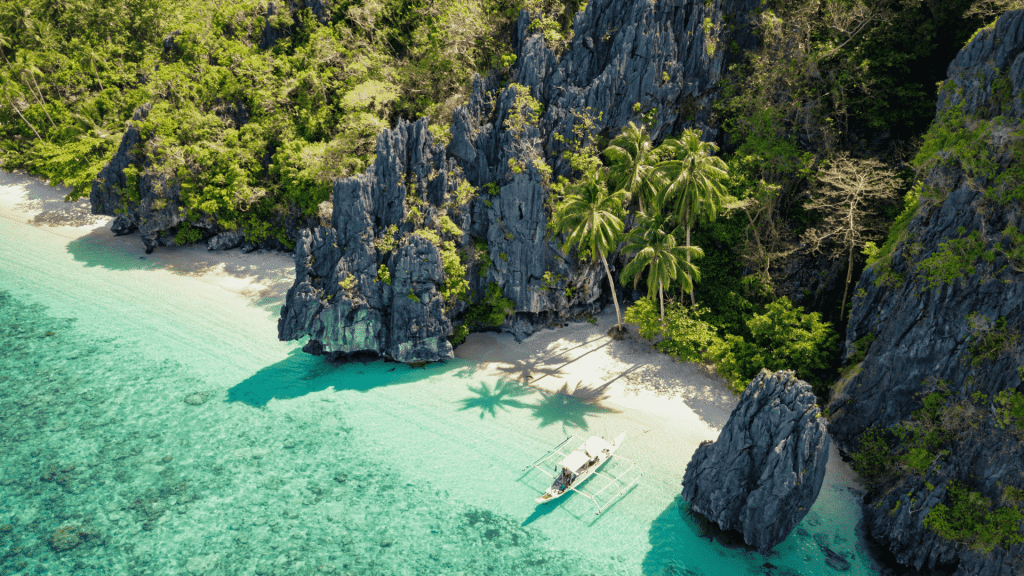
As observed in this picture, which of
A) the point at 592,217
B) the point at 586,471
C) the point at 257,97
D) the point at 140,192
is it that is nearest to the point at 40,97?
the point at 140,192

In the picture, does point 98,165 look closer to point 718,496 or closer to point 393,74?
point 393,74

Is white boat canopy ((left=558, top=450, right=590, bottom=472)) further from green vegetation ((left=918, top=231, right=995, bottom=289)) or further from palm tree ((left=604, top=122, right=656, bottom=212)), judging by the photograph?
green vegetation ((left=918, top=231, right=995, bottom=289))

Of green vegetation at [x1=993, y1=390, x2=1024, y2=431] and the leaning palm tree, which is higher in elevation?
the leaning palm tree

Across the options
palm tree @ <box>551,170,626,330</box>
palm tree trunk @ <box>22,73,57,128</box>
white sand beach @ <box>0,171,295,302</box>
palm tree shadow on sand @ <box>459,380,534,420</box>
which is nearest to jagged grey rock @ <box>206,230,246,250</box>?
white sand beach @ <box>0,171,295,302</box>

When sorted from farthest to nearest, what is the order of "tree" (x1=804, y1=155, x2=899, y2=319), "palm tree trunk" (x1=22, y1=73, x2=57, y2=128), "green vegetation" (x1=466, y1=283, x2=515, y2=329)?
"palm tree trunk" (x1=22, y1=73, x2=57, y2=128) → "green vegetation" (x1=466, y1=283, x2=515, y2=329) → "tree" (x1=804, y1=155, x2=899, y2=319)

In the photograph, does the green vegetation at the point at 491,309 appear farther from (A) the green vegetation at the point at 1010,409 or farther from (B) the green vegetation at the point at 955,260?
(A) the green vegetation at the point at 1010,409

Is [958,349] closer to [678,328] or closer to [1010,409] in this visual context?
[1010,409]

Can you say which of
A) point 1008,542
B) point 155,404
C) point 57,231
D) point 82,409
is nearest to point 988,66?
point 1008,542
